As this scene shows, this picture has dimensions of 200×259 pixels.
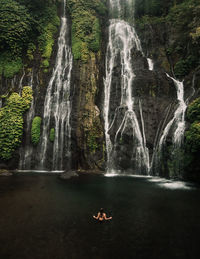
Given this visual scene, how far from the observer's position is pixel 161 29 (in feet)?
83.7

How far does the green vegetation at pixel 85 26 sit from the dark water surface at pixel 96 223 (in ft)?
56.0

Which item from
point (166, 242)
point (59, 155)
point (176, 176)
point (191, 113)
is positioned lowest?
point (166, 242)

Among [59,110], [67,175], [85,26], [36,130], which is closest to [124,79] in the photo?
[59,110]

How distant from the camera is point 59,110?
2067cm

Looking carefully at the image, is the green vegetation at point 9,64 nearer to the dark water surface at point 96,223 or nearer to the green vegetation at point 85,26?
the green vegetation at point 85,26

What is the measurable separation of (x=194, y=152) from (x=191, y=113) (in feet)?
10.7

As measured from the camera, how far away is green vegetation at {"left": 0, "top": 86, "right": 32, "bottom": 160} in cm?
1880

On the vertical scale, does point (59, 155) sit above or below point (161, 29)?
below

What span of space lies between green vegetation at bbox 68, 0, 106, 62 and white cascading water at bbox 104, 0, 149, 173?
218cm

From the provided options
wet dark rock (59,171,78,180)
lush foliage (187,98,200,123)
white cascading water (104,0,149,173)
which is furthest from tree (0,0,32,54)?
lush foliage (187,98,200,123)

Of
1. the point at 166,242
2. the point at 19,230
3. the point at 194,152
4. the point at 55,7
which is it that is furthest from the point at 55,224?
the point at 55,7

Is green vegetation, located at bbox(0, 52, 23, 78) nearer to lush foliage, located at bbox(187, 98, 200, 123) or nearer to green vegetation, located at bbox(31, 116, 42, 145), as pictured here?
green vegetation, located at bbox(31, 116, 42, 145)

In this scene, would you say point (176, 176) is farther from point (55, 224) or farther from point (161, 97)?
point (55, 224)

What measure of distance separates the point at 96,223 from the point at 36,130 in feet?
47.8
